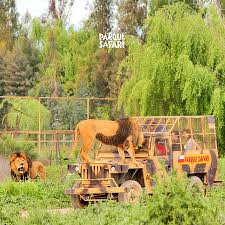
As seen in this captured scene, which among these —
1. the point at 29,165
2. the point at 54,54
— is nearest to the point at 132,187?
the point at 29,165

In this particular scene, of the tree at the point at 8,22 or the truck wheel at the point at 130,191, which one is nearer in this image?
the truck wheel at the point at 130,191

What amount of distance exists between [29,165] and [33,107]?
13.7 m

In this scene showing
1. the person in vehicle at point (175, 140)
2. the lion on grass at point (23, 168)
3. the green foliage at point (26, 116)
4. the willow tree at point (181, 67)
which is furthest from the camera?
the green foliage at point (26, 116)

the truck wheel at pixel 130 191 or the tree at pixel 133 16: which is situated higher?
the tree at pixel 133 16

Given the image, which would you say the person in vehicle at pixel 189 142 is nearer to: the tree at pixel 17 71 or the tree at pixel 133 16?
the tree at pixel 133 16

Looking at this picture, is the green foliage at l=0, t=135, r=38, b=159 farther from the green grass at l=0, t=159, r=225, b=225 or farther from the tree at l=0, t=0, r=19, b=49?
the tree at l=0, t=0, r=19, b=49

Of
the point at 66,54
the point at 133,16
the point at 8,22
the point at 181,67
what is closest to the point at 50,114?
the point at 181,67

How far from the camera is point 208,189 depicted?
15602mm

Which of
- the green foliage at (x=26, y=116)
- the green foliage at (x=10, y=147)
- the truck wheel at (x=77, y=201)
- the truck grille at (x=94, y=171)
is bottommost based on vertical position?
the truck wheel at (x=77, y=201)

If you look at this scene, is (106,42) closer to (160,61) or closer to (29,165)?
(160,61)

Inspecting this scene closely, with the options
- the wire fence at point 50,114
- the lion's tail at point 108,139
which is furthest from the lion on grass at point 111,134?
the wire fence at point 50,114

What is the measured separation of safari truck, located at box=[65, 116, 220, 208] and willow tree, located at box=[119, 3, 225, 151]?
843 cm

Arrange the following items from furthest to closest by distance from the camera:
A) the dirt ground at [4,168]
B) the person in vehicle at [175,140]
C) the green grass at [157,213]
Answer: the dirt ground at [4,168] < the person in vehicle at [175,140] < the green grass at [157,213]

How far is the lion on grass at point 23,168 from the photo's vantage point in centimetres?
1844
